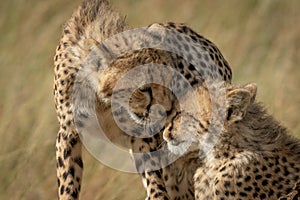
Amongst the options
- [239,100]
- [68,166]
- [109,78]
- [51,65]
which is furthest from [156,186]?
[51,65]

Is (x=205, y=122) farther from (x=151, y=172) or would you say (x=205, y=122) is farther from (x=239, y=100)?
(x=151, y=172)

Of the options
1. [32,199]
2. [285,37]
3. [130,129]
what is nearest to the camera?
[130,129]

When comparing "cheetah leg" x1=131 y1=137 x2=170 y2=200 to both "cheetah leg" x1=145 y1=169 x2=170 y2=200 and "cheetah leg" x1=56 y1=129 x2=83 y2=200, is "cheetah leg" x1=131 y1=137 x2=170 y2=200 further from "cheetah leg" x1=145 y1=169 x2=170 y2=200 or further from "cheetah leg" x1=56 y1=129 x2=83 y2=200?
"cheetah leg" x1=56 y1=129 x2=83 y2=200

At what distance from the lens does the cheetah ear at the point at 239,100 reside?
1026 cm

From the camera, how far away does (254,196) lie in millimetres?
10375

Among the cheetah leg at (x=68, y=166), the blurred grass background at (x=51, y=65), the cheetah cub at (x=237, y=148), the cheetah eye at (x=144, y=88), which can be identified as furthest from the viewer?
the blurred grass background at (x=51, y=65)

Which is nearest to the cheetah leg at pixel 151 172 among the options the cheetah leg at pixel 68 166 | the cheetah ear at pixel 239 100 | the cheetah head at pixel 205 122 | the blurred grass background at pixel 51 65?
the cheetah leg at pixel 68 166

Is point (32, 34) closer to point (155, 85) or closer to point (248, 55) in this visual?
point (248, 55)

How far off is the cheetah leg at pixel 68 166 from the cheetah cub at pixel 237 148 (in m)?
A: 0.83

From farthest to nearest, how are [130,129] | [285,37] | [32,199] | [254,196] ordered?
[285,37] < [32,199] < [130,129] < [254,196]

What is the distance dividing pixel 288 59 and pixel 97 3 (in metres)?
1.79

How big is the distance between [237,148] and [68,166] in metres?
1.27

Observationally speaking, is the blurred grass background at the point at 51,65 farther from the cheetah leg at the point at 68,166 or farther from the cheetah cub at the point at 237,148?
the cheetah cub at the point at 237,148

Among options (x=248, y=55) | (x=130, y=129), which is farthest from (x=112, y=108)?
(x=248, y=55)
